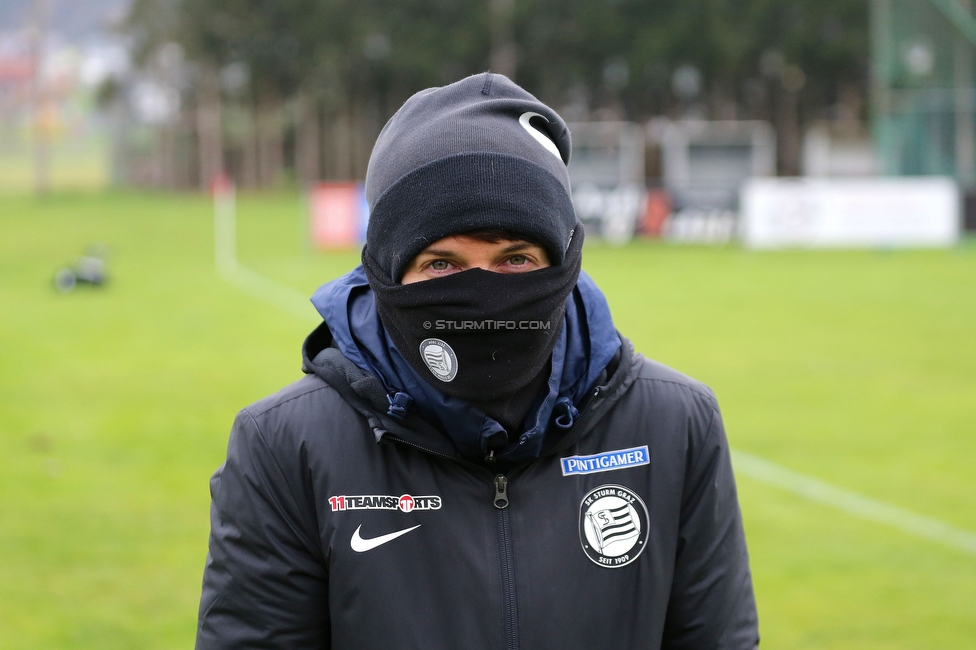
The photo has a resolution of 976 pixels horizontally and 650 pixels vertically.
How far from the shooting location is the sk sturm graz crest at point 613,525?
2.03 metres

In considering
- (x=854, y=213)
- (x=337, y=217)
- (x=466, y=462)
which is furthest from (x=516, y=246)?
(x=337, y=217)

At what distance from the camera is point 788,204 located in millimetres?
23234

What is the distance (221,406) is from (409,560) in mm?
7734

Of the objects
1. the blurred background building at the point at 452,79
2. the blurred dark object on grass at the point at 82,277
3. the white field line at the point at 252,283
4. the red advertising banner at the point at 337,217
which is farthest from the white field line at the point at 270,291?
the blurred background building at the point at 452,79

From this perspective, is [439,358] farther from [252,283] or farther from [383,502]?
[252,283]

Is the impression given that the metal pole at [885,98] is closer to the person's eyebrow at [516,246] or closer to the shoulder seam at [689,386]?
the shoulder seam at [689,386]

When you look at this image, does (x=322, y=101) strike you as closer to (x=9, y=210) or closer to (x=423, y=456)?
(x=9, y=210)

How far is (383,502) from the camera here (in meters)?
2.01

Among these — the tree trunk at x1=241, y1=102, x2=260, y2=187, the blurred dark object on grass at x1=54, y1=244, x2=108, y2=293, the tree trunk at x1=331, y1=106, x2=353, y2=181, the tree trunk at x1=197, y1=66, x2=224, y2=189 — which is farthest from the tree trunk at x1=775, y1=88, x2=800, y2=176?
the blurred dark object on grass at x1=54, y1=244, x2=108, y2=293

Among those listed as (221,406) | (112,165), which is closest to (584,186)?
(221,406)

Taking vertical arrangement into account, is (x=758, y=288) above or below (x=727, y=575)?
above

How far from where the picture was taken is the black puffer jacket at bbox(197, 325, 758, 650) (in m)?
1.97

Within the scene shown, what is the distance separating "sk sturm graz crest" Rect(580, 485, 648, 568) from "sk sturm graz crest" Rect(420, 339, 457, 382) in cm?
32

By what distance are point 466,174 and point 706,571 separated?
82cm
